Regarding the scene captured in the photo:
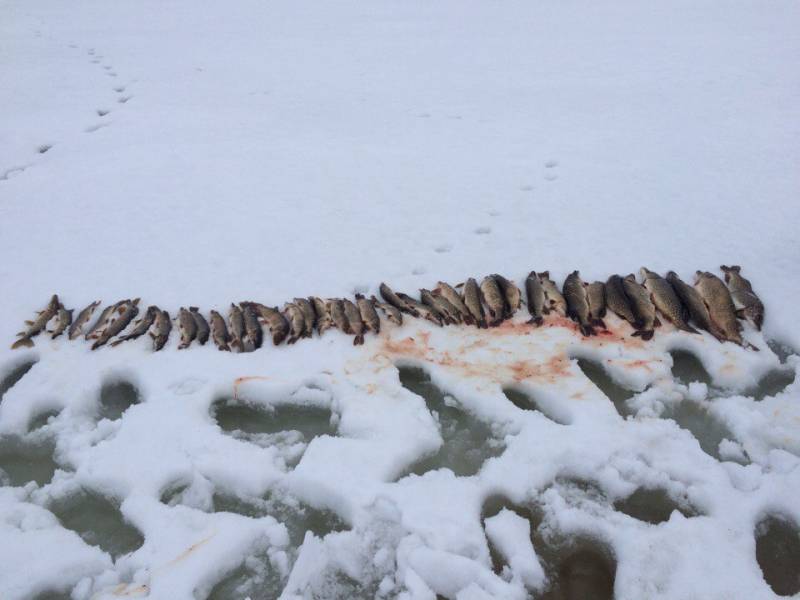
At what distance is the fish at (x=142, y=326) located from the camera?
4.46 m

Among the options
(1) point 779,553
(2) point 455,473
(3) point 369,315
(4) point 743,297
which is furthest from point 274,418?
(4) point 743,297

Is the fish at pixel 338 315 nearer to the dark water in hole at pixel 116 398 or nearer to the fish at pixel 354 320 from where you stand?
the fish at pixel 354 320

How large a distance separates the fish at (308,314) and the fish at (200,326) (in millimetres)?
741

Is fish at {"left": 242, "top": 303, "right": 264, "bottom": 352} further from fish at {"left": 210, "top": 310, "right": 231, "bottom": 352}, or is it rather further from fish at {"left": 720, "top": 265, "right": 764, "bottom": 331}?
fish at {"left": 720, "top": 265, "right": 764, "bottom": 331}

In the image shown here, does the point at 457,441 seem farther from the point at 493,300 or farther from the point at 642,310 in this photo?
the point at 642,310

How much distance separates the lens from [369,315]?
447 centimetres

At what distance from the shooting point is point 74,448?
3582 mm

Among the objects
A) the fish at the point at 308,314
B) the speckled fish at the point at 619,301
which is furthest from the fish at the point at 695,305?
the fish at the point at 308,314

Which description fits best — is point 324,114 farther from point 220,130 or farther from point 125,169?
point 125,169

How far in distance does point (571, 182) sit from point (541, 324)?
2539mm

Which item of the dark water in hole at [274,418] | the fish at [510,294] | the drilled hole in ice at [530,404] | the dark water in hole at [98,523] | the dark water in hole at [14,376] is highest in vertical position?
the fish at [510,294]

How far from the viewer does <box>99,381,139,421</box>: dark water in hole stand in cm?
400

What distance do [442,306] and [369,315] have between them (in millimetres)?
591

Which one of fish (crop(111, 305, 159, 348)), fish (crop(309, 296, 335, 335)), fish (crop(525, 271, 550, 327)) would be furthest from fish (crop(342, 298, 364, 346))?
fish (crop(111, 305, 159, 348))
